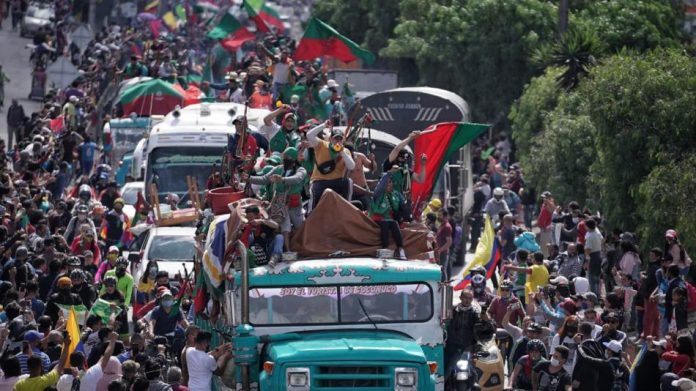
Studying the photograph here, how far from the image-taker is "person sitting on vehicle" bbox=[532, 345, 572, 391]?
63.7 feet

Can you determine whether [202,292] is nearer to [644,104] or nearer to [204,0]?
[644,104]

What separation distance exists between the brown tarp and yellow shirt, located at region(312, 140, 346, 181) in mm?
753

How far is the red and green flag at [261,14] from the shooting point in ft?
142

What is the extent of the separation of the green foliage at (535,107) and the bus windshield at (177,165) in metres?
8.90

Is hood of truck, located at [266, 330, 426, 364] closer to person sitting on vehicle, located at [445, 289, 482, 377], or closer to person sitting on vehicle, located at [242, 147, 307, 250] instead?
person sitting on vehicle, located at [445, 289, 482, 377]

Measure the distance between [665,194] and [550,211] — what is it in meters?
4.75

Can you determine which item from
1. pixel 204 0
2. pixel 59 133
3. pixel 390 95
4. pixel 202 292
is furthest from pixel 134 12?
pixel 202 292

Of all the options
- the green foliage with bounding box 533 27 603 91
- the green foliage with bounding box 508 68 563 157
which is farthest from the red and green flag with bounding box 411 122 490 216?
the green foliage with bounding box 508 68 563 157

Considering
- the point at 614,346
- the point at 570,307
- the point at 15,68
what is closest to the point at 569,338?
the point at 614,346

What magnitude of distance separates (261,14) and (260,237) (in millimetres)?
32284

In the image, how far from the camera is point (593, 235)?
88.9 feet

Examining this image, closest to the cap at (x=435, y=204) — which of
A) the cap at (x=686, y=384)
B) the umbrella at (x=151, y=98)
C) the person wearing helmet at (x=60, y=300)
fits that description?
the umbrella at (x=151, y=98)

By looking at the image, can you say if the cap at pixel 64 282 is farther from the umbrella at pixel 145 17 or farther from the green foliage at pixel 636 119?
the umbrella at pixel 145 17

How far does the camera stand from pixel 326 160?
19.6 metres
